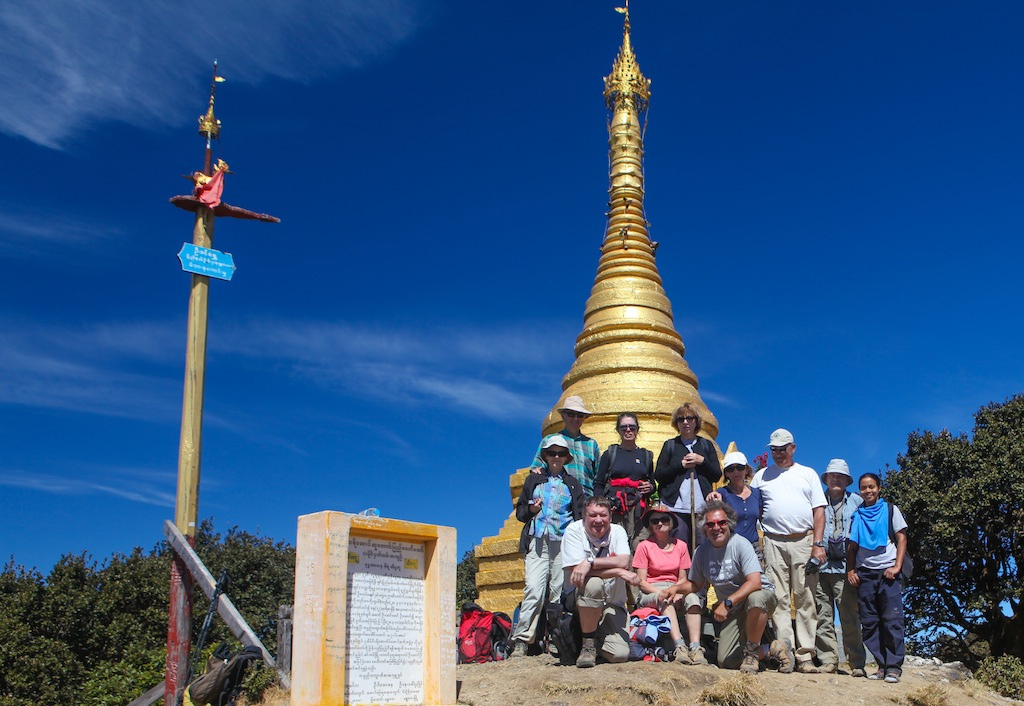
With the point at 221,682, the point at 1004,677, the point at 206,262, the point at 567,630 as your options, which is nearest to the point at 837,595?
the point at 567,630

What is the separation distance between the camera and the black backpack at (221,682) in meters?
8.39

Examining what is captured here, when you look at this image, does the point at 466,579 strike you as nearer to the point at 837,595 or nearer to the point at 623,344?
the point at 623,344

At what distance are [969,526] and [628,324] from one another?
9611 mm

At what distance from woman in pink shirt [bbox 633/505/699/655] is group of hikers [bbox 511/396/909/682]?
0.4 inches

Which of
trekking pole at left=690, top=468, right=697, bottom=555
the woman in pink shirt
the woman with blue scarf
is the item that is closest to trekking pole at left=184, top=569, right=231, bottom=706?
the woman in pink shirt

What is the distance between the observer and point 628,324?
19922 millimetres

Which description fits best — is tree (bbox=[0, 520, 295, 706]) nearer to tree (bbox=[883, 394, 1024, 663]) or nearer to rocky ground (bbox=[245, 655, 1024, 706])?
rocky ground (bbox=[245, 655, 1024, 706])

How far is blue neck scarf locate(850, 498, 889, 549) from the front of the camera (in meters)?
9.48

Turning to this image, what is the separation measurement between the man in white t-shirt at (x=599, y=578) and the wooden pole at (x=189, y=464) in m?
4.54

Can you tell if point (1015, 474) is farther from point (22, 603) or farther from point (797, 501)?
point (22, 603)

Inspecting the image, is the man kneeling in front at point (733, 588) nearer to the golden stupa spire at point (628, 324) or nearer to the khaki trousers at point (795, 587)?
the khaki trousers at point (795, 587)

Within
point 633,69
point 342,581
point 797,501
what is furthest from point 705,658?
point 633,69

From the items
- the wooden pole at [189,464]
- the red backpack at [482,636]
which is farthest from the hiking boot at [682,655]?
the wooden pole at [189,464]

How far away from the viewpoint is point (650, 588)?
909 cm
